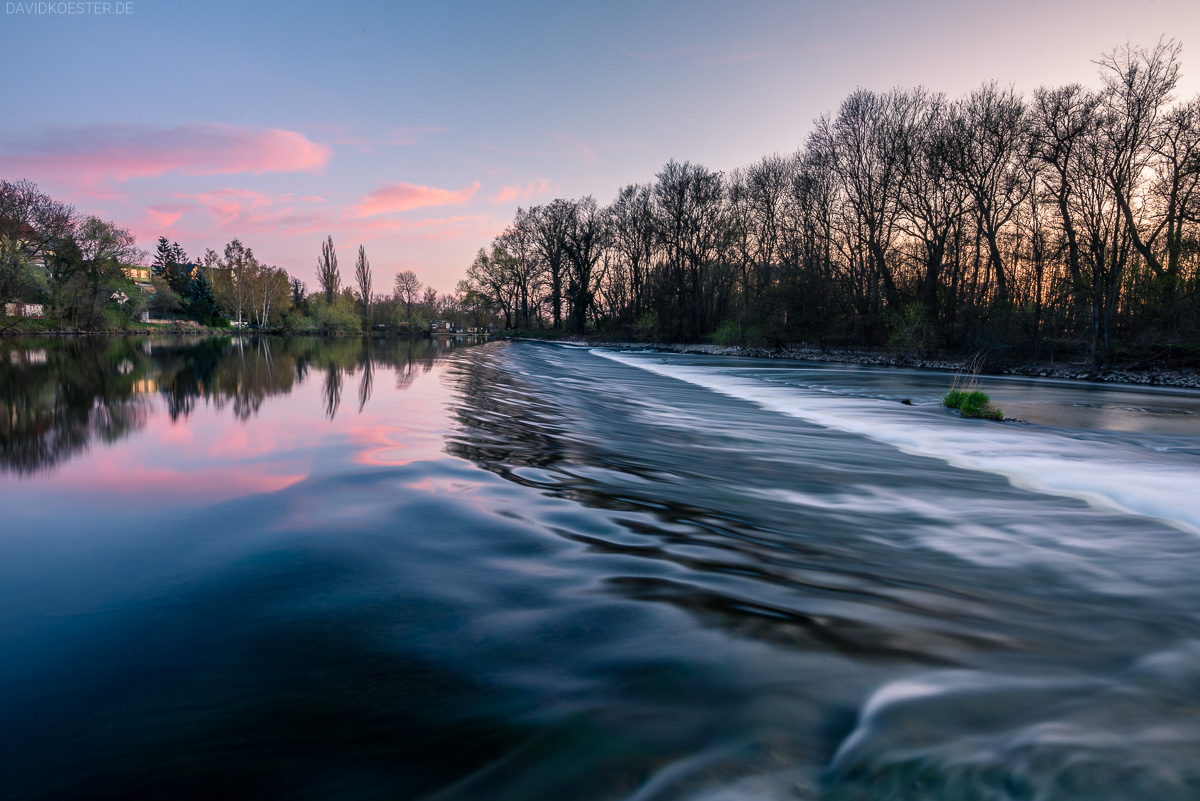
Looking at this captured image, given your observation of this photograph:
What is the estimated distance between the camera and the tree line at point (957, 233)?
22062mm

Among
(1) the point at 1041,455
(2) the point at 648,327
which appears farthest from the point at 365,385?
(2) the point at 648,327

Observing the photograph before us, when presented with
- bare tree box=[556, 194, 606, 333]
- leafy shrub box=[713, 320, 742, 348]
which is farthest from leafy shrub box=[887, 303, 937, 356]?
bare tree box=[556, 194, 606, 333]

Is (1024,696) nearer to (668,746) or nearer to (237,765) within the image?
(668,746)

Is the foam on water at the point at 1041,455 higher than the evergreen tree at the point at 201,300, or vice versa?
the evergreen tree at the point at 201,300

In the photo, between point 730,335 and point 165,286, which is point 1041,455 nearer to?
point 730,335

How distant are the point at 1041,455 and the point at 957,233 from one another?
28.9 meters

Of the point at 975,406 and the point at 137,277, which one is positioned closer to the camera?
the point at 975,406

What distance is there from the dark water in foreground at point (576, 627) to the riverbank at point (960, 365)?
19.0 m

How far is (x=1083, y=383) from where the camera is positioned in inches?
837

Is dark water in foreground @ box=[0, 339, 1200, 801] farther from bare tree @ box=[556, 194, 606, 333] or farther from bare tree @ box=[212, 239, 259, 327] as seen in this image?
bare tree @ box=[212, 239, 259, 327]

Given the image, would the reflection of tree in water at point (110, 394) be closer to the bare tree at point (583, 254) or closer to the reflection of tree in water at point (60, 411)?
the reflection of tree in water at point (60, 411)

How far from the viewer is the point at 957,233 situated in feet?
104

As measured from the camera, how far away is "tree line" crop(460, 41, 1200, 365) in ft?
72.4

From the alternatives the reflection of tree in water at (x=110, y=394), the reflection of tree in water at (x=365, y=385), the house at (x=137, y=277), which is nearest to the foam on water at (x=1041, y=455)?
the reflection of tree in water at (x=365, y=385)
